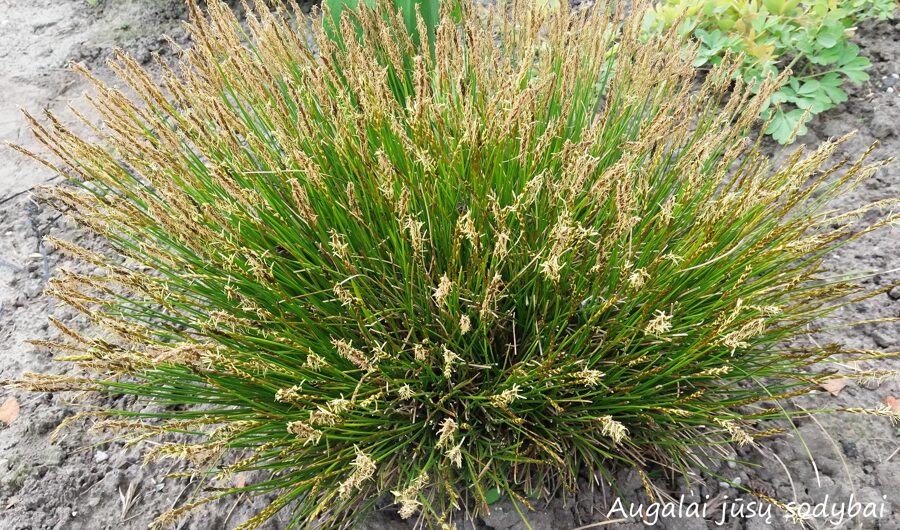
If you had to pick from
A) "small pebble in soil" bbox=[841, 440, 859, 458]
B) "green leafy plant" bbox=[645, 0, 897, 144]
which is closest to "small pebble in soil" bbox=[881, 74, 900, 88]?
"green leafy plant" bbox=[645, 0, 897, 144]

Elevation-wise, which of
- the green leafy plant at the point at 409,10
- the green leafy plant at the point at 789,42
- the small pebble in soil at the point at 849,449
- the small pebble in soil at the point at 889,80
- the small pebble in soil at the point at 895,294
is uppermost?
the green leafy plant at the point at 409,10

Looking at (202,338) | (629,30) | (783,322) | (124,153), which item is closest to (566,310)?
(783,322)

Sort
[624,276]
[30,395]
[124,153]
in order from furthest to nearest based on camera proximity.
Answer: [30,395]
[124,153]
[624,276]

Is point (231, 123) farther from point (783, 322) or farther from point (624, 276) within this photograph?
point (783, 322)

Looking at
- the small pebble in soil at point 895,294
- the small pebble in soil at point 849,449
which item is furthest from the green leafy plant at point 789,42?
the small pebble in soil at point 849,449

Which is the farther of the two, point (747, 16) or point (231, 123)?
point (747, 16)

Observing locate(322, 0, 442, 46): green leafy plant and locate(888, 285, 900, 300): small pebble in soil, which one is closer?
locate(888, 285, 900, 300): small pebble in soil

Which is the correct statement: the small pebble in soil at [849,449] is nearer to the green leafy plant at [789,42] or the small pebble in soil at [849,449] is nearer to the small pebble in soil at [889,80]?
the green leafy plant at [789,42]

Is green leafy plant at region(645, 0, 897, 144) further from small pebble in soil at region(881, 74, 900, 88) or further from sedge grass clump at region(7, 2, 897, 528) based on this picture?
sedge grass clump at region(7, 2, 897, 528)

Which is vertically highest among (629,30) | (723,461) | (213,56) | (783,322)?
(213,56)
